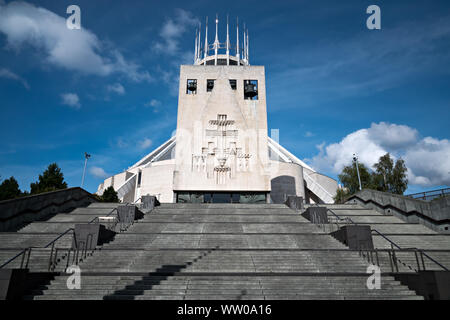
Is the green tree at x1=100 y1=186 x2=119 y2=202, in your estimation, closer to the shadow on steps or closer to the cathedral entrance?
the cathedral entrance

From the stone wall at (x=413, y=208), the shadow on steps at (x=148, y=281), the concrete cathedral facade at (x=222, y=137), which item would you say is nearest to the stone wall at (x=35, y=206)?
the concrete cathedral facade at (x=222, y=137)

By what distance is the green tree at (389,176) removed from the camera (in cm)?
2780

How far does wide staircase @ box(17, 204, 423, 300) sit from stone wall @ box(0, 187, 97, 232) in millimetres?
1361

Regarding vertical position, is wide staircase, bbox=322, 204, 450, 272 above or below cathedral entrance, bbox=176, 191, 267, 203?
below

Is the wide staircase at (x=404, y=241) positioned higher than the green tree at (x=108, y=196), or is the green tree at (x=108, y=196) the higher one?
the green tree at (x=108, y=196)

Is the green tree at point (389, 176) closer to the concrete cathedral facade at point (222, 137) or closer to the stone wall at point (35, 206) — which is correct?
the concrete cathedral facade at point (222, 137)

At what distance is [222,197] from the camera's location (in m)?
20.2

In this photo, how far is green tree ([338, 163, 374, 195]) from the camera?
30203mm

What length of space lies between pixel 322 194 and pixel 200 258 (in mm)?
29254

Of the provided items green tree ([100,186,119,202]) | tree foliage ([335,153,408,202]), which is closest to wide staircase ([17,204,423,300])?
green tree ([100,186,119,202])

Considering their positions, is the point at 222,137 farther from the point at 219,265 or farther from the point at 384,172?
the point at 384,172

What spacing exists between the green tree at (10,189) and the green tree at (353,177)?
101 ft

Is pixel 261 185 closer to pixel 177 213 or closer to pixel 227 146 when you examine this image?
pixel 227 146
